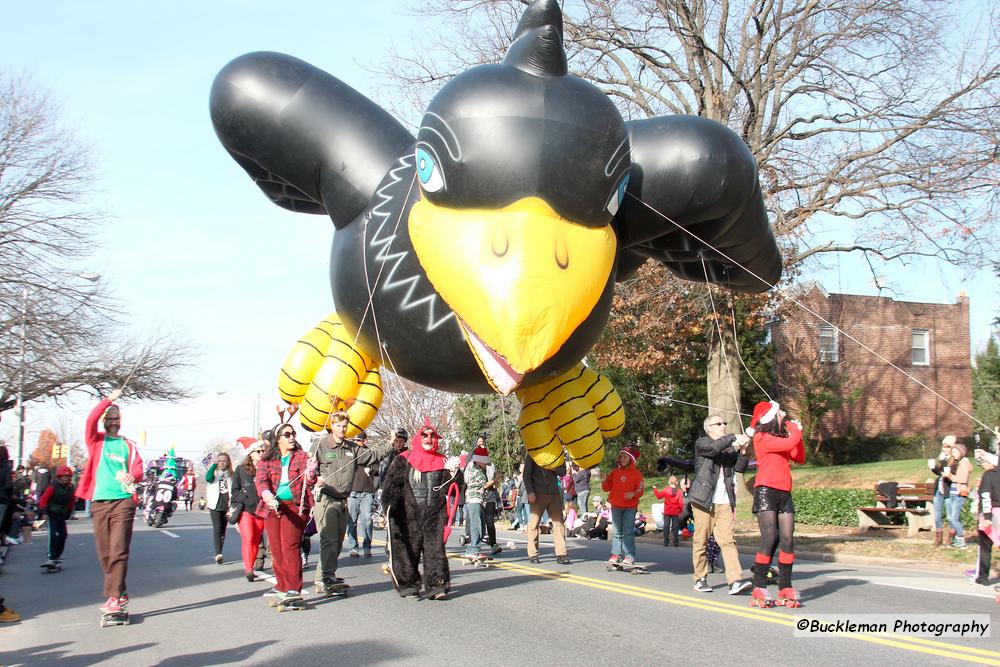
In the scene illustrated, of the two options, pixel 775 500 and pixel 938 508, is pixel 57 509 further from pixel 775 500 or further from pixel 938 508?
pixel 938 508

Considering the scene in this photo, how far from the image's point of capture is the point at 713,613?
7.41 m

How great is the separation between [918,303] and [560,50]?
30.9 metres

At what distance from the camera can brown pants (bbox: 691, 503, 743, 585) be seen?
8477mm

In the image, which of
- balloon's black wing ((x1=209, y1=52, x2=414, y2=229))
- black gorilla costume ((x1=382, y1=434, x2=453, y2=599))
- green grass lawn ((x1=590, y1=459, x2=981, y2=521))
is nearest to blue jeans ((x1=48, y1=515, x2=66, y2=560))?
black gorilla costume ((x1=382, y1=434, x2=453, y2=599))

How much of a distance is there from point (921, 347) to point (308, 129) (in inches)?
1227

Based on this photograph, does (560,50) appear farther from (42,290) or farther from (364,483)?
(42,290)

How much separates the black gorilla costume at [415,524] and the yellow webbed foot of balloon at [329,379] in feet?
5.83

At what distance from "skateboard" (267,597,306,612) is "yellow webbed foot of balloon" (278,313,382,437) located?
2096 mm

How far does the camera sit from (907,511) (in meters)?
14.4

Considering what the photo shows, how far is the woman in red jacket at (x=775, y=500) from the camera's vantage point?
305 inches

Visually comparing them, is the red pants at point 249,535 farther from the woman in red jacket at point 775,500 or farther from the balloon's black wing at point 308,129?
the woman in red jacket at point 775,500

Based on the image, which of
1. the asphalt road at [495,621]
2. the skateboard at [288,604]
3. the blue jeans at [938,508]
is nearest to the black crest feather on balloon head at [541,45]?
the asphalt road at [495,621]

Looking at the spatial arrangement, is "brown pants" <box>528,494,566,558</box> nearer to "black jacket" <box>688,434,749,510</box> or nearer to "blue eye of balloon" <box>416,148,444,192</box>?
"black jacket" <box>688,434,749,510</box>

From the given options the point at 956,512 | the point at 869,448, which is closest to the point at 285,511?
the point at 956,512
